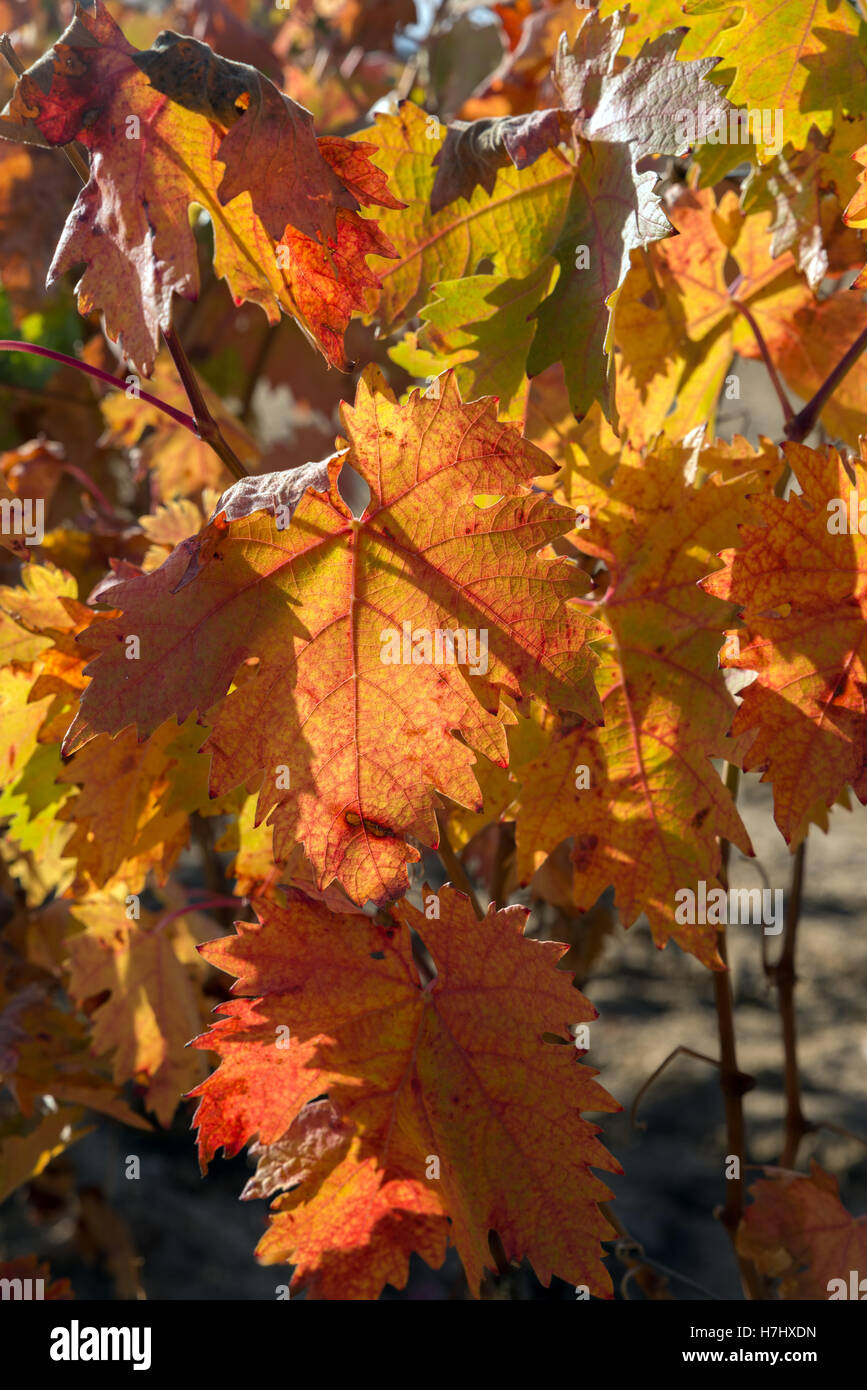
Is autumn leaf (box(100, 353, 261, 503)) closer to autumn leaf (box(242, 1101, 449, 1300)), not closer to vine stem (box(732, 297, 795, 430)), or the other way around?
vine stem (box(732, 297, 795, 430))

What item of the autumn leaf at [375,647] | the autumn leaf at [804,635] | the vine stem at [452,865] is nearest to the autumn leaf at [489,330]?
the autumn leaf at [375,647]

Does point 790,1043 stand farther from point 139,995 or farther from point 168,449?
point 168,449

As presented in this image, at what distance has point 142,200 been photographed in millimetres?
823

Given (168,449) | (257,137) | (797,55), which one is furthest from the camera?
(168,449)

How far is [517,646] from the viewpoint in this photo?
0.77 m

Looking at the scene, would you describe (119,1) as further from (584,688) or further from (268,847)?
(584,688)

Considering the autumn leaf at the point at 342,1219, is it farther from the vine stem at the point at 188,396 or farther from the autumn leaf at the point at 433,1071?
the vine stem at the point at 188,396

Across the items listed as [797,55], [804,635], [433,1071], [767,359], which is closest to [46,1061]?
[433,1071]

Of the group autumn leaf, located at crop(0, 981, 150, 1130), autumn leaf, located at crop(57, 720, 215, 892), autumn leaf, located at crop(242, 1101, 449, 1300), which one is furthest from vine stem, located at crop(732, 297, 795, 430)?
autumn leaf, located at crop(0, 981, 150, 1130)

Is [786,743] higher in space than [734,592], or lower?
lower

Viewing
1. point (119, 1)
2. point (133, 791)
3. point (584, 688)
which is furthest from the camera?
point (119, 1)

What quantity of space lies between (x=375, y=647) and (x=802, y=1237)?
31.3 inches

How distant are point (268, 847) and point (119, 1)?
2468 mm
